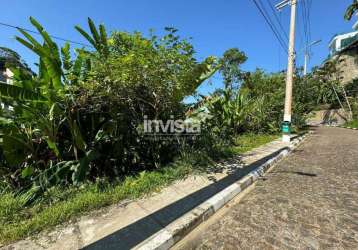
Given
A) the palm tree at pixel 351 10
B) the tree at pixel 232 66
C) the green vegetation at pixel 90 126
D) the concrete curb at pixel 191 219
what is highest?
the palm tree at pixel 351 10

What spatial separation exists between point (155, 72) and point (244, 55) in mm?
26465

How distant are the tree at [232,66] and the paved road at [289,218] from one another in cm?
1993

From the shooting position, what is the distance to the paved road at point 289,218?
2.84m

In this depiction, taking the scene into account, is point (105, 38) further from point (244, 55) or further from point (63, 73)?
point (244, 55)

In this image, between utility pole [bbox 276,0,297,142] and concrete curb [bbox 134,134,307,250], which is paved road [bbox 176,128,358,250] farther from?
utility pole [bbox 276,0,297,142]

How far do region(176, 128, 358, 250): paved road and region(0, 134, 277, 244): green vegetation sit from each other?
163cm

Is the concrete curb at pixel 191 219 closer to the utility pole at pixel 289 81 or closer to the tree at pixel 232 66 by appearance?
the utility pole at pixel 289 81

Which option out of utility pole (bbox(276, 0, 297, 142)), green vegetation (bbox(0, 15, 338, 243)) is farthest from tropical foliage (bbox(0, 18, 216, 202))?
utility pole (bbox(276, 0, 297, 142))

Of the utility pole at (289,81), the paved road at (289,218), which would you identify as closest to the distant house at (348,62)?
the utility pole at (289,81)

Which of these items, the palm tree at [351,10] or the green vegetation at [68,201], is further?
the palm tree at [351,10]

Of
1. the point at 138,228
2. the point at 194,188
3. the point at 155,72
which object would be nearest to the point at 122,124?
the point at 155,72

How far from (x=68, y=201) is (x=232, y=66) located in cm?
2581

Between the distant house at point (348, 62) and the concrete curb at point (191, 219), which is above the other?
the distant house at point (348, 62)

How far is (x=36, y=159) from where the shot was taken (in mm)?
4633
